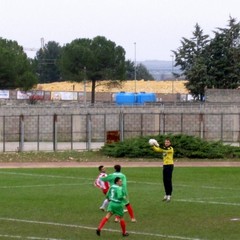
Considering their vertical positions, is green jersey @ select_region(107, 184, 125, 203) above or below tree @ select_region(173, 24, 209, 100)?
below

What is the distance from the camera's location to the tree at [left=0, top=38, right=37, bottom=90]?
112 meters

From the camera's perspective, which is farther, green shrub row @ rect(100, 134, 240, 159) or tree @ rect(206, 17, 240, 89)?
tree @ rect(206, 17, 240, 89)

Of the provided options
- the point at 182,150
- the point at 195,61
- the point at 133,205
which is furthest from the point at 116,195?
the point at 195,61

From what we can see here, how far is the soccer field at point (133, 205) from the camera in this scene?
74.1 ft

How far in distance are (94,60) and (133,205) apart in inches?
3480

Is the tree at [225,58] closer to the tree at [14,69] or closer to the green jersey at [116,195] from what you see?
the tree at [14,69]

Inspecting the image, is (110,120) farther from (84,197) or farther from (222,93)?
(84,197)

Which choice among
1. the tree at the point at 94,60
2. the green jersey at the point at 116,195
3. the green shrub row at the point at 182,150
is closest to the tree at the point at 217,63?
the tree at the point at 94,60

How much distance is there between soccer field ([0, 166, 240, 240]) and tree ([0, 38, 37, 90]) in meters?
67.8

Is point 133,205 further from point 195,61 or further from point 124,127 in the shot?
point 195,61

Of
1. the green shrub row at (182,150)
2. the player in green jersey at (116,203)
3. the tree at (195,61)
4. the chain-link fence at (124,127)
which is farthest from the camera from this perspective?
the tree at (195,61)

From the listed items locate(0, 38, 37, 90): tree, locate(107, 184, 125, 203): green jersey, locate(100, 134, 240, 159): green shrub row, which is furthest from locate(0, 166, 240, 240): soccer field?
locate(0, 38, 37, 90): tree

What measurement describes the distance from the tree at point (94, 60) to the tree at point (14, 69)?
5.02 meters

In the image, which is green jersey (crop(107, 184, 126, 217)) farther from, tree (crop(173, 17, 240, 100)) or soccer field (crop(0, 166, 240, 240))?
tree (crop(173, 17, 240, 100))
